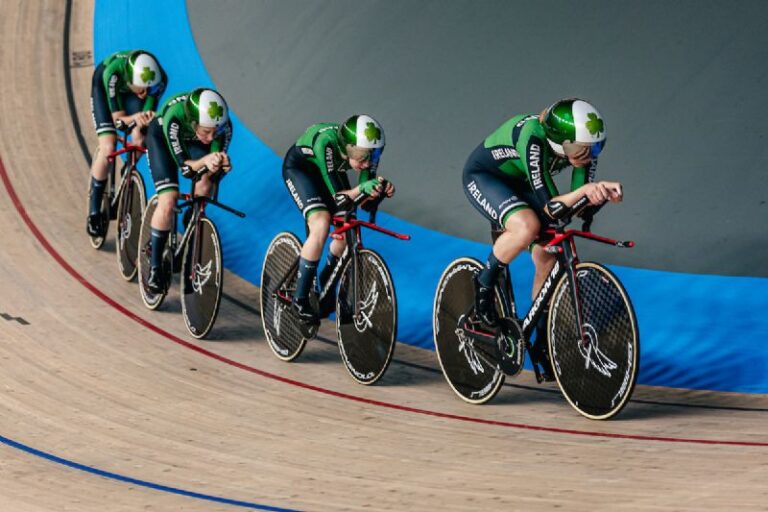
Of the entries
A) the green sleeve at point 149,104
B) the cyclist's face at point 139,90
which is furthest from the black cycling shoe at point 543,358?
the cyclist's face at point 139,90

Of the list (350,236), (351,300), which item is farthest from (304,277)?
(350,236)

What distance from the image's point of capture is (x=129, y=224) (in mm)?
8328

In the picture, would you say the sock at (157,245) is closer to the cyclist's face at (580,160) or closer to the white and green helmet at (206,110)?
the white and green helmet at (206,110)

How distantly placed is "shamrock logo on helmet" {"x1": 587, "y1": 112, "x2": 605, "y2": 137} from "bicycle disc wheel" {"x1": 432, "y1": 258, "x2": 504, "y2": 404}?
0.97m

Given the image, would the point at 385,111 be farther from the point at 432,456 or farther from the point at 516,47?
the point at 432,456

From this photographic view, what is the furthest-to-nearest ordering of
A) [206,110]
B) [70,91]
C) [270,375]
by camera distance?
1. [70,91]
2. [206,110]
3. [270,375]

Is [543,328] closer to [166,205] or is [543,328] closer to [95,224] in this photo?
[166,205]

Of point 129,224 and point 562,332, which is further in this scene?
point 129,224

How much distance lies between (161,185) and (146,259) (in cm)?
67

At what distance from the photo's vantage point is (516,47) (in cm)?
804

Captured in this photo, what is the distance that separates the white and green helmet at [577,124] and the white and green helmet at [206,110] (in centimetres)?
218

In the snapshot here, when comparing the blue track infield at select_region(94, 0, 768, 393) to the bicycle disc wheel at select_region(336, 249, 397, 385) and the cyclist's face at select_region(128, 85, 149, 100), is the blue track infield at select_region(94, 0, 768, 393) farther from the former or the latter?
the cyclist's face at select_region(128, 85, 149, 100)

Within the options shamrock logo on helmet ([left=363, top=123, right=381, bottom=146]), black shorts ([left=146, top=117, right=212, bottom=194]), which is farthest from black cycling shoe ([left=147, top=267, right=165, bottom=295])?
shamrock logo on helmet ([left=363, top=123, right=381, bottom=146])

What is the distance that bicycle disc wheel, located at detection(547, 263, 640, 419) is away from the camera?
5.52 m
